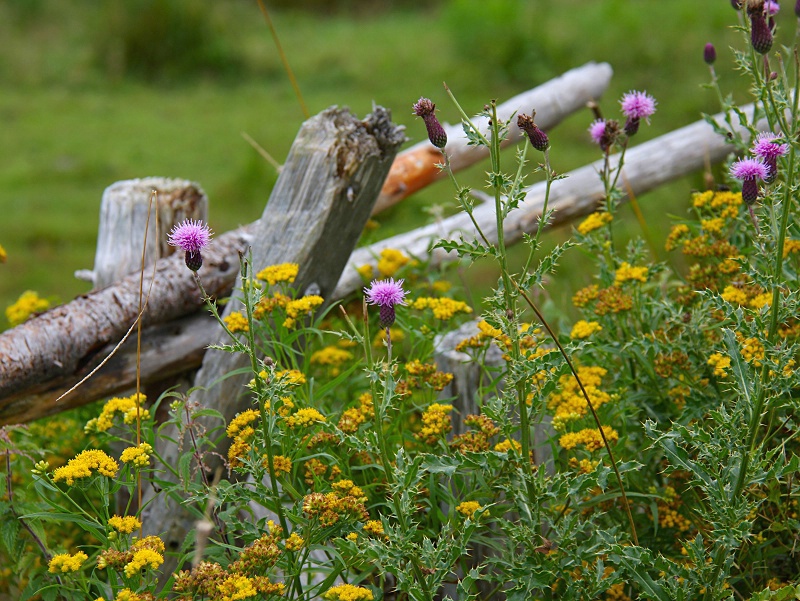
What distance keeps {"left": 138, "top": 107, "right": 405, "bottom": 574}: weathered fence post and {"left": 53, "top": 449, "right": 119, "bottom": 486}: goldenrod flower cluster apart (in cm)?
69

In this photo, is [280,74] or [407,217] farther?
[280,74]

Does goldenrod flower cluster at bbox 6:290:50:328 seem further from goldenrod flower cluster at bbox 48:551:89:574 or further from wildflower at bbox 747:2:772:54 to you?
wildflower at bbox 747:2:772:54

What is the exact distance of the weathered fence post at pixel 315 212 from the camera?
7.66 ft

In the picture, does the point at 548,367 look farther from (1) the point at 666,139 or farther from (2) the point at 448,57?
(2) the point at 448,57

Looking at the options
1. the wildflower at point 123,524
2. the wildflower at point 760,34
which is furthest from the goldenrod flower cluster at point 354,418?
the wildflower at point 760,34

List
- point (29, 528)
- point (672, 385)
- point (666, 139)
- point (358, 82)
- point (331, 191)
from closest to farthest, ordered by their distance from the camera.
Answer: point (29, 528)
point (672, 385)
point (331, 191)
point (666, 139)
point (358, 82)

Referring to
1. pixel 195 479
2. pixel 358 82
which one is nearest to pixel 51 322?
pixel 195 479

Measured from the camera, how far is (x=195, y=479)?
7.95ft

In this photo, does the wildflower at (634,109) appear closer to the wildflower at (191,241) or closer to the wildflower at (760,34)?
the wildflower at (760,34)

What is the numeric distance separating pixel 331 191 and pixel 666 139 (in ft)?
5.82

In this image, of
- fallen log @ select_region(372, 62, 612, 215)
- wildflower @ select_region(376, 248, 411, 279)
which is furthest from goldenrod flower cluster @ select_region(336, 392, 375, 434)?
fallen log @ select_region(372, 62, 612, 215)

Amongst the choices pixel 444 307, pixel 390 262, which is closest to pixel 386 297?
pixel 444 307

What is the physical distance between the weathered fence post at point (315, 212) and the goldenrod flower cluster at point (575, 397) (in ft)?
2.33

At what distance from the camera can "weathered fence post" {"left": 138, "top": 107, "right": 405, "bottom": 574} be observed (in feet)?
7.66
